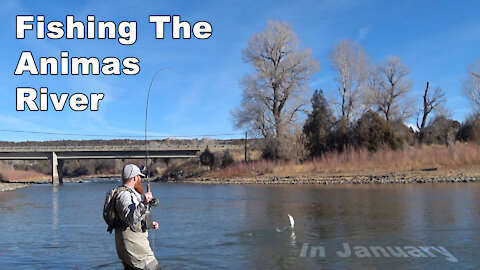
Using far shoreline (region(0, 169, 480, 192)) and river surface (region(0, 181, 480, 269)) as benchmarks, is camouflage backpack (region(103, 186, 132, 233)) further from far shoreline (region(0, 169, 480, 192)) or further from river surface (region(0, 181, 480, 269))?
far shoreline (region(0, 169, 480, 192))

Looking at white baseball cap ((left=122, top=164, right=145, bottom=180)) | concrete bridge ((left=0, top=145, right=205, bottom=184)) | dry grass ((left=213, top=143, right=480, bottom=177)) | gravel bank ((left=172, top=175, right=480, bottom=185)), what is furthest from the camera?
concrete bridge ((left=0, top=145, right=205, bottom=184))

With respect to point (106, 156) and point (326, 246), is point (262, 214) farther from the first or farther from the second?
point (106, 156)

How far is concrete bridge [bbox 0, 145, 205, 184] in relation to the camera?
72.2m

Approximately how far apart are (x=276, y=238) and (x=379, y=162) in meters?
34.3

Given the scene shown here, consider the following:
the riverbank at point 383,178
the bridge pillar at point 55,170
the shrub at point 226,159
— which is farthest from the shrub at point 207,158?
the bridge pillar at point 55,170

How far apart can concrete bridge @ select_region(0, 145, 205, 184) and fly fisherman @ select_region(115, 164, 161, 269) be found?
214 ft

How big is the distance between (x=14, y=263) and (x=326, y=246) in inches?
276

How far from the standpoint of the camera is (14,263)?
461 inches

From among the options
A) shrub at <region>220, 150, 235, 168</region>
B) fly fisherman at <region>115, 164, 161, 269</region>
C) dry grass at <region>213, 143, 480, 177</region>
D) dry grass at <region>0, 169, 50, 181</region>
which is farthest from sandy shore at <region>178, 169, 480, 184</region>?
dry grass at <region>0, 169, 50, 181</region>

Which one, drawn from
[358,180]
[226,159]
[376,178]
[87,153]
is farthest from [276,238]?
[87,153]

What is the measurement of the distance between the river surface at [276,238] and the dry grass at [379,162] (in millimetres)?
21204

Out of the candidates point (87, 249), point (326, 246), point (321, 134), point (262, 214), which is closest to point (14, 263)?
point (87, 249)

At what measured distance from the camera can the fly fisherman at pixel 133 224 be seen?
6.18 metres

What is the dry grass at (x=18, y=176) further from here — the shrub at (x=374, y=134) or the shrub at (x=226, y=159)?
the shrub at (x=374, y=134)
